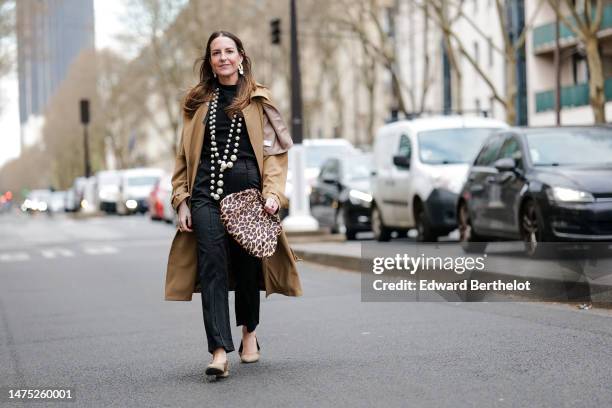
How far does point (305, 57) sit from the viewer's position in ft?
270

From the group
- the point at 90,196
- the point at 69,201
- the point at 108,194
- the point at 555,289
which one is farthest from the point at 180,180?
the point at 69,201

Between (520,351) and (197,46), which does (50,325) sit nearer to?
(520,351)

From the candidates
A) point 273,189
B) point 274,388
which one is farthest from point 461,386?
point 273,189

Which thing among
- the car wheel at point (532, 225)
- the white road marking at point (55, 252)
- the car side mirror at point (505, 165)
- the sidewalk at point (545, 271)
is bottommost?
the white road marking at point (55, 252)

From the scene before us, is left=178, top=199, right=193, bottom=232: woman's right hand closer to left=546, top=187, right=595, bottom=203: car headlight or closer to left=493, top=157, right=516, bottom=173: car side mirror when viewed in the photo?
left=546, top=187, right=595, bottom=203: car headlight

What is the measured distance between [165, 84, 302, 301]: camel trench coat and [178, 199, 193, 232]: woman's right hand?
0.11 ft

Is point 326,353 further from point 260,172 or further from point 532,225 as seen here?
point 532,225

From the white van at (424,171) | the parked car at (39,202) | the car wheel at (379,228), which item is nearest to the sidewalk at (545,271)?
the white van at (424,171)

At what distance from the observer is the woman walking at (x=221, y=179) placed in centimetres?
747

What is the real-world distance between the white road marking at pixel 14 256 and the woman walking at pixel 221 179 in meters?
16.7

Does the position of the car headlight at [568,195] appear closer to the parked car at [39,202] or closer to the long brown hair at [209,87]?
the long brown hair at [209,87]

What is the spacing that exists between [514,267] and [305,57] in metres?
71.8

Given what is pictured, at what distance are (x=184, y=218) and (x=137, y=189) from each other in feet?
152

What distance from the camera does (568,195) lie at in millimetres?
13406
